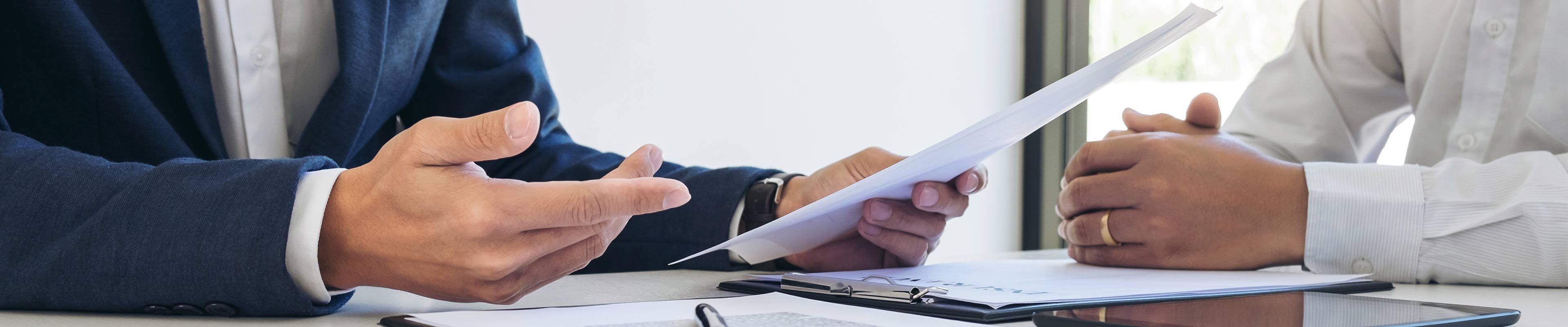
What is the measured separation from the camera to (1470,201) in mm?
799

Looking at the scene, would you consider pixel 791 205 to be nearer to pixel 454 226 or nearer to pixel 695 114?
pixel 454 226

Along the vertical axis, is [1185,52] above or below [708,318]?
above

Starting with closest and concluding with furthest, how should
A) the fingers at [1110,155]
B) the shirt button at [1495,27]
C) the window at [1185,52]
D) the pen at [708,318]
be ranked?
the pen at [708,318], the fingers at [1110,155], the shirt button at [1495,27], the window at [1185,52]

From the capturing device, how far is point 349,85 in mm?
944

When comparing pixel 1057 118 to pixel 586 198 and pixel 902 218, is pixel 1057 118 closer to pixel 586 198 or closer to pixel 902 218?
pixel 902 218

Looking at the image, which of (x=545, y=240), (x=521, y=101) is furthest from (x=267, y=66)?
(x=545, y=240)

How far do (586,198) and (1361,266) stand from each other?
2.45ft

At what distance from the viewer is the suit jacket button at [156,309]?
1.69 feet

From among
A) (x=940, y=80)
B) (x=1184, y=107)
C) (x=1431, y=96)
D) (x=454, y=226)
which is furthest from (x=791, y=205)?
(x=1184, y=107)

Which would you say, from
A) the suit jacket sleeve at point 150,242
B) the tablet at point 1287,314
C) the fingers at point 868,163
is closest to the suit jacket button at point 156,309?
the suit jacket sleeve at point 150,242

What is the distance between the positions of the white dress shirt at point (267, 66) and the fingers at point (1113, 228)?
0.83m

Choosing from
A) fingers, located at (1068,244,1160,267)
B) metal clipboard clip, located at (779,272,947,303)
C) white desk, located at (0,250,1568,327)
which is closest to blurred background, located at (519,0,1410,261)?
fingers, located at (1068,244,1160,267)

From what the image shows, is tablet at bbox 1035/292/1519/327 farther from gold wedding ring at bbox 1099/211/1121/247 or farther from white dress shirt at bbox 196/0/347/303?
white dress shirt at bbox 196/0/347/303

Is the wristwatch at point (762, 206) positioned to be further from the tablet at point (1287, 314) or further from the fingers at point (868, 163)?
the tablet at point (1287, 314)
